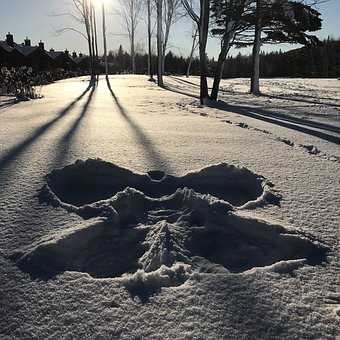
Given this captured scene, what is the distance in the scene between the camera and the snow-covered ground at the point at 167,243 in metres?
1.46

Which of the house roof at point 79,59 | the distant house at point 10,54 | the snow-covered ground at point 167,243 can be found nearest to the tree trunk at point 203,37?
the snow-covered ground at point 167,243

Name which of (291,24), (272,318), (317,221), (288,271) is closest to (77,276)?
(272,318)

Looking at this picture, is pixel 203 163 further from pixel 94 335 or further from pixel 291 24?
pixel 291 24

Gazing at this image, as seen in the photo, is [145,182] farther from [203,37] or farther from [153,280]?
[203,37]

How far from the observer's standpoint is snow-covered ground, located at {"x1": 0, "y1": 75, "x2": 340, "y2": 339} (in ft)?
4.80

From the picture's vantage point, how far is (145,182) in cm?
292

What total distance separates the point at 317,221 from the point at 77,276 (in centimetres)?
147

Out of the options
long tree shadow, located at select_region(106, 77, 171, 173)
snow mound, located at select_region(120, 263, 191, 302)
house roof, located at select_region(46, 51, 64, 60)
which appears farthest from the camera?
house roof, located at select_region(46, 51, 64, 60)

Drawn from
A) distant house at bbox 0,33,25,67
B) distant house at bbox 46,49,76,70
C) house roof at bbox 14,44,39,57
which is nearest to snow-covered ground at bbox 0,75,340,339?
distant house at bbox 0,33,25,67

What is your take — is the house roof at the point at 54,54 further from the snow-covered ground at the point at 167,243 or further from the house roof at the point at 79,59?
the snow-covered ground at the point at 167,243

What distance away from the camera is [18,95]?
34.7 feet

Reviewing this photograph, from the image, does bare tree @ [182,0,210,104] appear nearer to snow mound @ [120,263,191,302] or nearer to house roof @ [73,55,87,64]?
→ snow mound @ [120,263,191,302]

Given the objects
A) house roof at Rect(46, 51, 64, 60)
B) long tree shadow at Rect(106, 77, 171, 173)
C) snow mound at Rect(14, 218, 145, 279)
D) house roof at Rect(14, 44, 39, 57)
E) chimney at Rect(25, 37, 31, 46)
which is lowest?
snow mound at Rect(14, 218, 145, 279)

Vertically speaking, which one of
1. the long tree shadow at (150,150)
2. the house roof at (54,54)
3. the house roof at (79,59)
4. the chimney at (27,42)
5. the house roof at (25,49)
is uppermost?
the chimney at (27,42)
